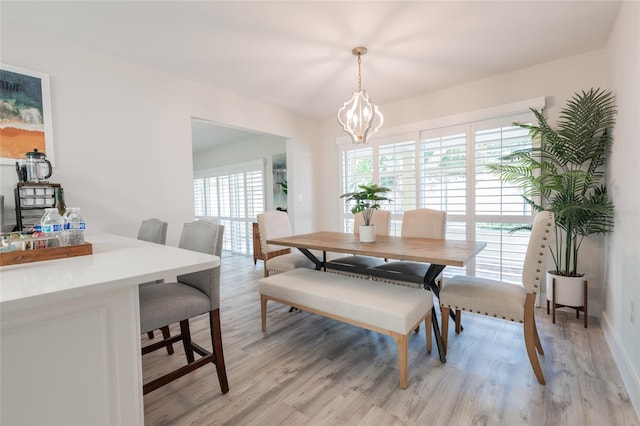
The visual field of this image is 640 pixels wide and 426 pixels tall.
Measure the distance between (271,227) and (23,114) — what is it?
7.13ft

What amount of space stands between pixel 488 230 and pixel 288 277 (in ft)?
7.71

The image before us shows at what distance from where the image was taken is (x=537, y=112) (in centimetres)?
274

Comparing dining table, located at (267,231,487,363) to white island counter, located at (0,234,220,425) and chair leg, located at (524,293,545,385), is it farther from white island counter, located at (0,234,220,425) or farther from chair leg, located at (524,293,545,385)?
white island counter, located at (0,234,220,425)

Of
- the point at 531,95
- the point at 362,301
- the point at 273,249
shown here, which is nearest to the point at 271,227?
the point at 273,249

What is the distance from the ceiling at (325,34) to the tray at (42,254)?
173 cm

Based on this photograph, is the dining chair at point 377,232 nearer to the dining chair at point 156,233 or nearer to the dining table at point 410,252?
the dining table at point 410,252

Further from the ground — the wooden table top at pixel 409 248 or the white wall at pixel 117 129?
the white wall at pixel 117 129

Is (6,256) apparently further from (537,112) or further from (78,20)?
(537,112)

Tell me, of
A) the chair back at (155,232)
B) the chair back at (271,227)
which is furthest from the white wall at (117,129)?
the chair back at (271,227)

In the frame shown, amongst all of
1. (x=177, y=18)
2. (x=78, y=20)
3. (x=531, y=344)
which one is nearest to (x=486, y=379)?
(x=531, y=344)

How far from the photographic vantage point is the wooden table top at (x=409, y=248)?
5.80ft

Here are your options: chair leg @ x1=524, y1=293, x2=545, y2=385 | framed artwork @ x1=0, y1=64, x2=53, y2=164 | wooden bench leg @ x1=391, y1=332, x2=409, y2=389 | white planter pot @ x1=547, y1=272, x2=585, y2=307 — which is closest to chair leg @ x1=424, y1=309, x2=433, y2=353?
wooden bench leg @ x1=391, y1=332, x2=409, y2=389

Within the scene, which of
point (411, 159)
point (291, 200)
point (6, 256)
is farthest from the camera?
point (291, 200)

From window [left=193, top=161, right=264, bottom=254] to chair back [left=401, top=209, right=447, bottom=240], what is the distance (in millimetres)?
3423
